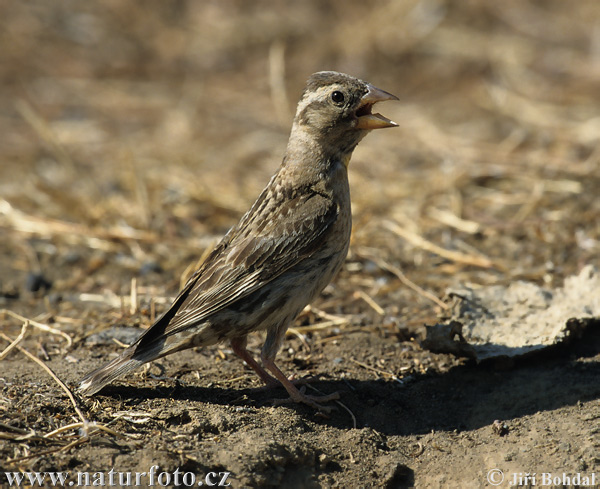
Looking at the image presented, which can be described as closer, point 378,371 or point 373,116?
point 373,116

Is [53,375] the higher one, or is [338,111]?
[338,111]

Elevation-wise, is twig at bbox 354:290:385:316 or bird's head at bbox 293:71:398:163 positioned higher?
bird's head at bbox 293:71:398:163

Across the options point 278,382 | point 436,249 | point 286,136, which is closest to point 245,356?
point 278,382

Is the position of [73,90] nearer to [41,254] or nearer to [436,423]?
[41,254]

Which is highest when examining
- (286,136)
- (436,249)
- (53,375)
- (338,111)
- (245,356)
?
(286,136)

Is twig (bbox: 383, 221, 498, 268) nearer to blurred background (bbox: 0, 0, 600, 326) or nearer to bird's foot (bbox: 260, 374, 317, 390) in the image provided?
blurred background (bbox: 0, 0, 600, 326)

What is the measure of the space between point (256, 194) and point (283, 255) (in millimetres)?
3302

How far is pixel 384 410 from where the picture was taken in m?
4.51

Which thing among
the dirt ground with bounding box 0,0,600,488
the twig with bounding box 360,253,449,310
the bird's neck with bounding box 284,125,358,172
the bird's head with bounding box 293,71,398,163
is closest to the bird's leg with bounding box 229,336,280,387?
the dirt ground with bounding box 0,0,600,488

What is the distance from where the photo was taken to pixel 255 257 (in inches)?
177

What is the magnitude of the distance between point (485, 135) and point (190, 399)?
19.6 ft

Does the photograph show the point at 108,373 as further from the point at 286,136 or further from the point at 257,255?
the point at 286,136

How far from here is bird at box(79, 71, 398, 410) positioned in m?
4.37

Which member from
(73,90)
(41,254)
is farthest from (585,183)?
(73,90)
